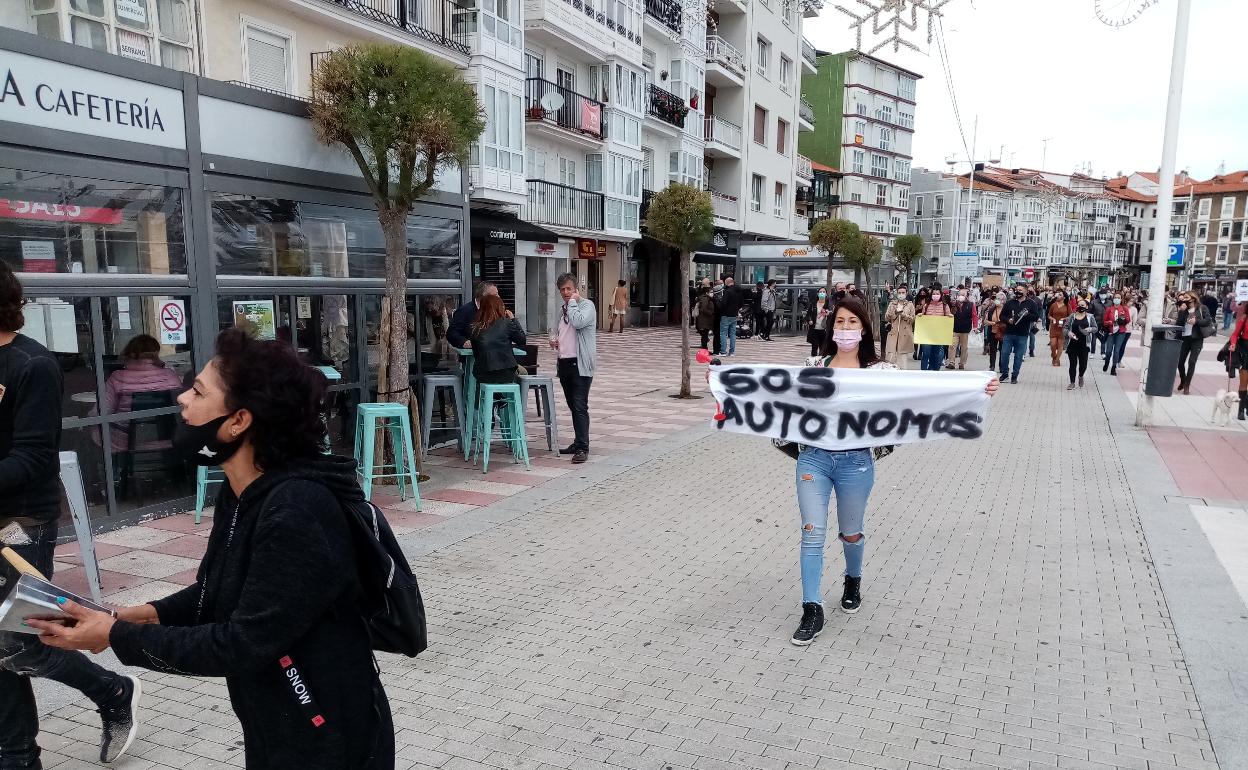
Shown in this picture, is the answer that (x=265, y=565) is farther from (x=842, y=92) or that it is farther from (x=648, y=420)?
(x=842, y=92)


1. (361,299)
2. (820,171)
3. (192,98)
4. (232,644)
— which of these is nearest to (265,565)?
(232,644)

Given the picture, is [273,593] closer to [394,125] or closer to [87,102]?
[87,102]

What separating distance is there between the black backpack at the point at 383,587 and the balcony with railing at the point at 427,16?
59.1 feet

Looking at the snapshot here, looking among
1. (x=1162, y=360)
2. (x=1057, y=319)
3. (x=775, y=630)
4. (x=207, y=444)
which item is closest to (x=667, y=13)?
(x=1057, y=319)

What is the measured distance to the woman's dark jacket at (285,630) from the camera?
1.77 metres

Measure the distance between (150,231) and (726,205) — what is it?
3242 cm

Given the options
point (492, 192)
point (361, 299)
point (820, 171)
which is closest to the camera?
point (361, 299)

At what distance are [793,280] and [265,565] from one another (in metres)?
32.2

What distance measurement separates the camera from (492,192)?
70.2 ft

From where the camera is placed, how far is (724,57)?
3506 centimetres

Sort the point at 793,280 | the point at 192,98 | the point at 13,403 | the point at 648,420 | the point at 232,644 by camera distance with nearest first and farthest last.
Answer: the point at 232,644, the point at 13,403, the point at 192,98, the point at 648,420, the point at 793,280

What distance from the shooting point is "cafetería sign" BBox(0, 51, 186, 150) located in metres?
5.27

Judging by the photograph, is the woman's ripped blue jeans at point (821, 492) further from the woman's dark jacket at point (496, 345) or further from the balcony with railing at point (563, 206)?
the balcony with railing at point (563, 206)

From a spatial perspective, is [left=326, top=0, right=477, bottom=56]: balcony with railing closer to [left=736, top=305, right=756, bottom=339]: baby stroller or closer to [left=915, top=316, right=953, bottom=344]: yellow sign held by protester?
[left=736, top=305, right=756, bottom=339]: baby stroller
